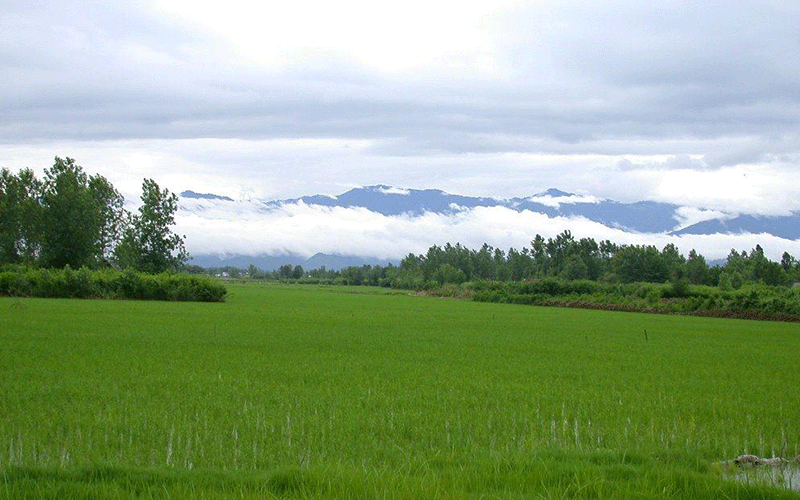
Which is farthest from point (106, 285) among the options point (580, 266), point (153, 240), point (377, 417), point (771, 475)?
point (580, 266)

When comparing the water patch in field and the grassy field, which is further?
the water patch in field

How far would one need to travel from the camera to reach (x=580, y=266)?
13400cm

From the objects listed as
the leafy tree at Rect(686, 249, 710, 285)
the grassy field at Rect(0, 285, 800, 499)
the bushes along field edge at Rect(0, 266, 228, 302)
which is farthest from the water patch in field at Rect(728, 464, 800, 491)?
the leafy tree at Rect(686, 249, 710, 285)

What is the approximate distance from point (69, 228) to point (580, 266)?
90431 mm

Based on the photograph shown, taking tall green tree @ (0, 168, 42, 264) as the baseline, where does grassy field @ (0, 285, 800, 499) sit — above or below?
below

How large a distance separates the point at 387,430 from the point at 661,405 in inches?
228

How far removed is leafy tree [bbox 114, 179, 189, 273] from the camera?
7903 centimetres

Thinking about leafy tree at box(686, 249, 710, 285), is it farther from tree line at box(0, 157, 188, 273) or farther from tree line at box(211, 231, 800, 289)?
tree line at box(0, 157, 188, 273)

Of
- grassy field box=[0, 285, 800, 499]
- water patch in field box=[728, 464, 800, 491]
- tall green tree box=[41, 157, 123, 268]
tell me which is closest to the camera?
grassy field box=[0, 285, 800, 499]

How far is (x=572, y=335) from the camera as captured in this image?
103ft

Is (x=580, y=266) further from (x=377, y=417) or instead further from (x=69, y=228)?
(x=377, y=417)

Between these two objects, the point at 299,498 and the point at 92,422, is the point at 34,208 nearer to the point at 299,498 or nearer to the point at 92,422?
the point at 92,422

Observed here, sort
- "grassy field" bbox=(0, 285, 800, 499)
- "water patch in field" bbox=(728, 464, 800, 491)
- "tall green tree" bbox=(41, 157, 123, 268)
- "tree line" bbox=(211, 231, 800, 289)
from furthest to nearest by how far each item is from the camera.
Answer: "tree line" bbox=(211, 231, 800, 289), "tall green tree" bbox=(41, 157, 123, 268), "water patch in field" bbox=(728, 464, 800, 491), "grassy field" bbox=(0, 285, 800, 499)

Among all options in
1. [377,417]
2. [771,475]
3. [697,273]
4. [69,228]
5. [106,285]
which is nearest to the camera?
[771,475]
